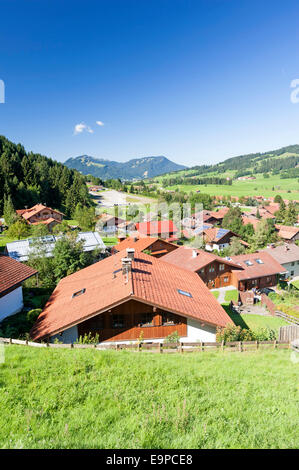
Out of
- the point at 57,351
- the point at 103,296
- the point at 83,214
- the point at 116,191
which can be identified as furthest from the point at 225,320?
the point at 116,191

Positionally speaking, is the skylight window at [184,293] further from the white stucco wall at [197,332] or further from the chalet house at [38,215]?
the chalet house at [38,215]

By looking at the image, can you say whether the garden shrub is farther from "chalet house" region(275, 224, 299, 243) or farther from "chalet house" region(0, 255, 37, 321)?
"chalet house" region(275, 224, 299, 243)

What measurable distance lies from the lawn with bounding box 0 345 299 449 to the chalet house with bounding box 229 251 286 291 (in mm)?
31917

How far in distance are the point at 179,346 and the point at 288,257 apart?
4612 cm

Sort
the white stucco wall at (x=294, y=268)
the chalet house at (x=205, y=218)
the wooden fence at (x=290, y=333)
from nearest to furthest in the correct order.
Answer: the wooden fence at (x=290, y=333)
the white stucco wall at (x=294, y=268)
the chalet house at (x=205, y=218)

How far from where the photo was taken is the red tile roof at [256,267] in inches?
1640

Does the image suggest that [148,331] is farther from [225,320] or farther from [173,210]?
[173,210]

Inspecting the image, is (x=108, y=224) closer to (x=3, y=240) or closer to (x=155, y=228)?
(x=155, y=228)

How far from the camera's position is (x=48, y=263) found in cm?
3117

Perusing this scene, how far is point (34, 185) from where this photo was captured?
315ft

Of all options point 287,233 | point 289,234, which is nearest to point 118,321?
point 289,234

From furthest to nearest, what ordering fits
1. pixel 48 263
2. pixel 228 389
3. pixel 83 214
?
pixel 83 214
pixel 48 263
pixel 228 389

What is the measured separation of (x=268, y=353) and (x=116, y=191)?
495 ft

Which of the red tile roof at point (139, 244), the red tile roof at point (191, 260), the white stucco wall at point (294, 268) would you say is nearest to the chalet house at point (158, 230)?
the red tile roof at point (139, 244)
